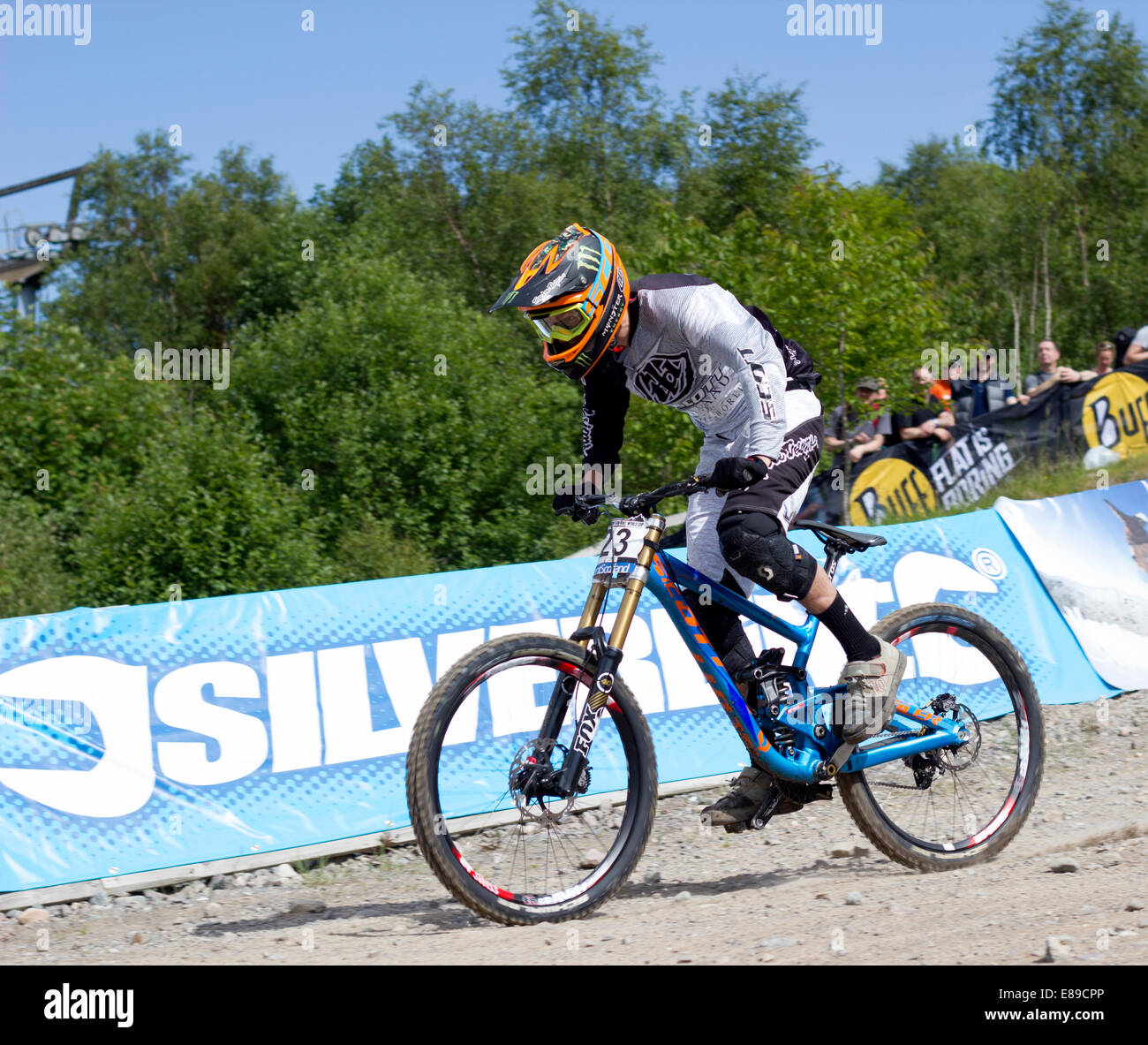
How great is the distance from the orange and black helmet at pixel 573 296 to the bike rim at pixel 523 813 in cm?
113

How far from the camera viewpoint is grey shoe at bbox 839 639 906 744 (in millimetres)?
4645

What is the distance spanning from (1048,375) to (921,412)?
6.48 ft

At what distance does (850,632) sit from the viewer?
4.70m

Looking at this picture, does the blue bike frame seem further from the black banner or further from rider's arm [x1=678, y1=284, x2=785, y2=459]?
the black banner

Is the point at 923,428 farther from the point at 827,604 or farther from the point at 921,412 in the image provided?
the point at 827,604

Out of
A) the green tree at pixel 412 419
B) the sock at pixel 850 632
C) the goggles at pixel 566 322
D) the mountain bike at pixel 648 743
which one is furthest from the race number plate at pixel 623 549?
the green tree at pixel 412 419

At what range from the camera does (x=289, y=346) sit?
25250 millimetres

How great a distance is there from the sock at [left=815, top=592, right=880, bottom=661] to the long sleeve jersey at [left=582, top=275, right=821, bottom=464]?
79cm

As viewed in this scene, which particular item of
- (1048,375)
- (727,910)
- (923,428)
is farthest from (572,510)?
(1048,375)

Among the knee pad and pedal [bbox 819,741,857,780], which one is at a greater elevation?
the knee pad

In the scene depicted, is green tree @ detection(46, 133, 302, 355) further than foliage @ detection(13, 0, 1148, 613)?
Yes

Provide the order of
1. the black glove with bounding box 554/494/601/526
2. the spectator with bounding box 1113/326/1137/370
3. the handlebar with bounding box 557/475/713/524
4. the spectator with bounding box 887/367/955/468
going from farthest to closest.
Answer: the spectator with bounding box 1113/326/1137/370, the spectator with bounding box 887/367/955/468, the black glove with bounding box 554/494/601/526, the handlebar with bounding box 557/475/713/524

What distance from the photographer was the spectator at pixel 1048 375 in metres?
14.1

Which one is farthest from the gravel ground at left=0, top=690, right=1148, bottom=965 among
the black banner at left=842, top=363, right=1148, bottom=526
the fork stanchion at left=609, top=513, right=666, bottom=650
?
the black banner at left=842, top=363, right=1148, bottom=526
